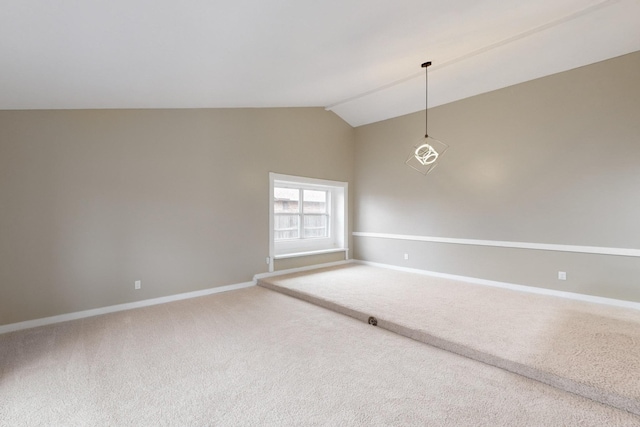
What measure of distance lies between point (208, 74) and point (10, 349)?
305 cm

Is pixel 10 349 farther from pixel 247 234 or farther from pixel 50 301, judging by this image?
pixel 247 234

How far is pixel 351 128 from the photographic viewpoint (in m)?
6.48

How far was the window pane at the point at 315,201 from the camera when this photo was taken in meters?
5.96

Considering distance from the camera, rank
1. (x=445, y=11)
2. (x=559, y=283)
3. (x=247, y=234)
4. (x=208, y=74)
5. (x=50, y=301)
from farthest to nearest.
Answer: (x=247, y=234)
(x=559, y=283)
(x=50, y=301)
(x=208, y=74)
(x=445, y=11)

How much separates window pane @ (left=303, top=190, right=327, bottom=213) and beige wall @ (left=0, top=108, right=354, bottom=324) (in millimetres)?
1055

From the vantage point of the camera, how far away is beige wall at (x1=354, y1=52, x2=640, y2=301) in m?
3.60

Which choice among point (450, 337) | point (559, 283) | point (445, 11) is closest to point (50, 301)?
point (450, 337)

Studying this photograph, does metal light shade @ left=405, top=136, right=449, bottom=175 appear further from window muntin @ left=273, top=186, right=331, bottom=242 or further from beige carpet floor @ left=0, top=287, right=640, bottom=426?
beige carpet floor @ left=0, top=287, right=640, bottom=426

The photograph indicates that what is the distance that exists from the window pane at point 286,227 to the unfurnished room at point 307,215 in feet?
0.14

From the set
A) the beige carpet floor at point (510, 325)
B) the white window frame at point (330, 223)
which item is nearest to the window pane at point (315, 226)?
the white window frame at point (330, 223)

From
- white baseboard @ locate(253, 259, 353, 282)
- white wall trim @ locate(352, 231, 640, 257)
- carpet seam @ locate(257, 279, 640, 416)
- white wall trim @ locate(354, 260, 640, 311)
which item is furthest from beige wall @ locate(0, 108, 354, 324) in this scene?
white wall trim @ locate(354, 260, 640, 311)

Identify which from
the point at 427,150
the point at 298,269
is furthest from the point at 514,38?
the point at 298,269

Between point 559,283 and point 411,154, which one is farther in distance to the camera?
point 411,154

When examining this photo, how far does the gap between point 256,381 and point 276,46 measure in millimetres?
2668
